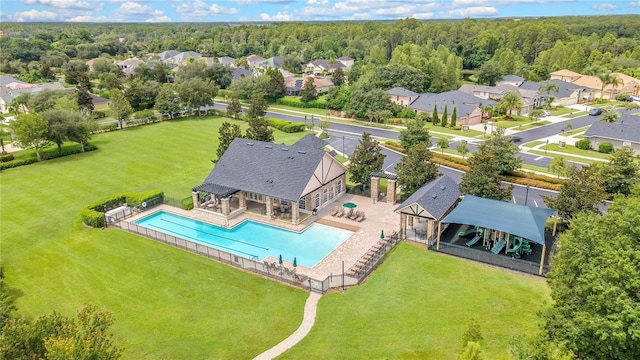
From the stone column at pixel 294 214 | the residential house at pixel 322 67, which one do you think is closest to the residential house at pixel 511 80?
the residential house at pixel 322 67

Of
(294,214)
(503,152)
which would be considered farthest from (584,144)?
(294,214)

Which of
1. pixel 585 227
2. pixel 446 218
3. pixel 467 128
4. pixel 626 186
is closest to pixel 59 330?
pixel 585 227

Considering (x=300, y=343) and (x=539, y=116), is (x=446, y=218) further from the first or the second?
(x=539, y=116)

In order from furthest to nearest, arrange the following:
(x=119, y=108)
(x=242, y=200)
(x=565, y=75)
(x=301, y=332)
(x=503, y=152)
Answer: (x=565, y=75) → (x=119, y=108) → (x=503, y=152) → (x=242, y=200) → (x=301, y=332)

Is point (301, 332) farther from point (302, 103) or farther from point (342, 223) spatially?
point (302, 103)

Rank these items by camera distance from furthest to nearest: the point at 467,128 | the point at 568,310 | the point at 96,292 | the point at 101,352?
the point at 467,128 → the point at 96,292 → the point at 568,310 → the point at 101,352

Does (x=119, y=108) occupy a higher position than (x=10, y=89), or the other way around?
(x=10, y=89)

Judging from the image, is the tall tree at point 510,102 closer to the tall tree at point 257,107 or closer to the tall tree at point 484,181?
the tall tree at point 257,107
